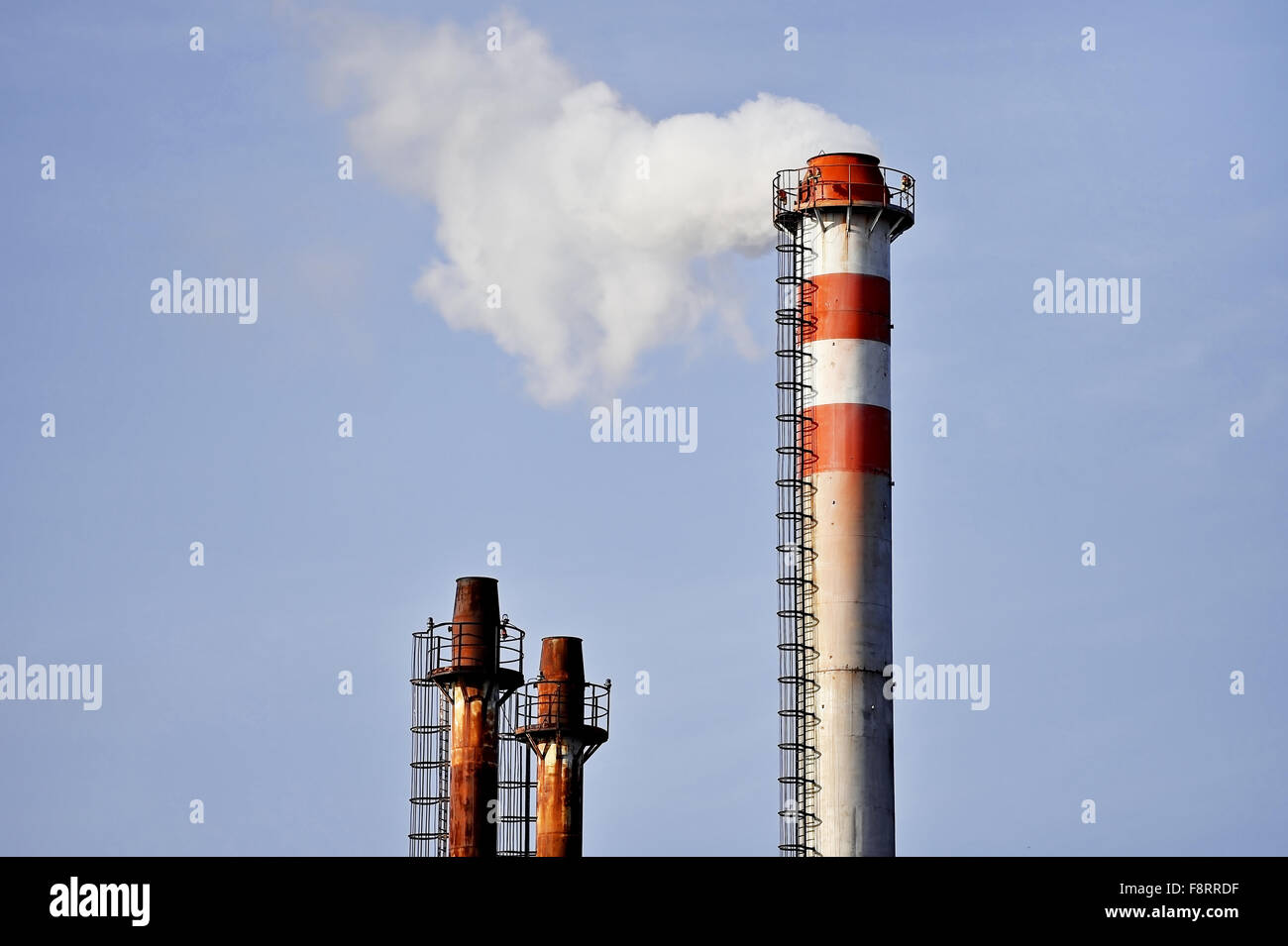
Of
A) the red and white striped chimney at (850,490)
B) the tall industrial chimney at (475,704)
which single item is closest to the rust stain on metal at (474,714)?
the tall industrial chimney at (475,704)

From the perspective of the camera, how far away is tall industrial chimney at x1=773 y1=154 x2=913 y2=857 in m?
60.3

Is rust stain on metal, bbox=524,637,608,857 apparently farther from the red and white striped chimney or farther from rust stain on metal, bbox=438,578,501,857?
the red and white striped chimney

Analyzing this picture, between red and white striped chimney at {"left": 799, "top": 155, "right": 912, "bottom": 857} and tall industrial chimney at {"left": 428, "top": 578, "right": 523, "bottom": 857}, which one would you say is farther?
red and white striped chimney at {"left": 799, "top": 155, "right": 912, "bottom": 857}

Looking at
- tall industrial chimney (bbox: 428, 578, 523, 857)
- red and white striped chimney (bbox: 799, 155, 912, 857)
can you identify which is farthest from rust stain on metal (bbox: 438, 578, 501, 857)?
red and white striped chimney (bbox: 799, 155, 912, 857)

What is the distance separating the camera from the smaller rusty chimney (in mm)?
58531

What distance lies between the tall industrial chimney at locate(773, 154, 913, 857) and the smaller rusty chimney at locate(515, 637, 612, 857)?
492cm

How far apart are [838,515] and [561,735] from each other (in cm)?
846

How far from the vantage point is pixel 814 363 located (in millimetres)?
62406

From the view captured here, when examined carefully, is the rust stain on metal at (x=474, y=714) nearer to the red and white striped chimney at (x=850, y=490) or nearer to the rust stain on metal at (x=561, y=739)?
the rust stain on metal at (x=561, y=739)

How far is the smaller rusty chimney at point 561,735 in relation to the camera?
192 feet

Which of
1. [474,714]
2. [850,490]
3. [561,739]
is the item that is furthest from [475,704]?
[850,490]
